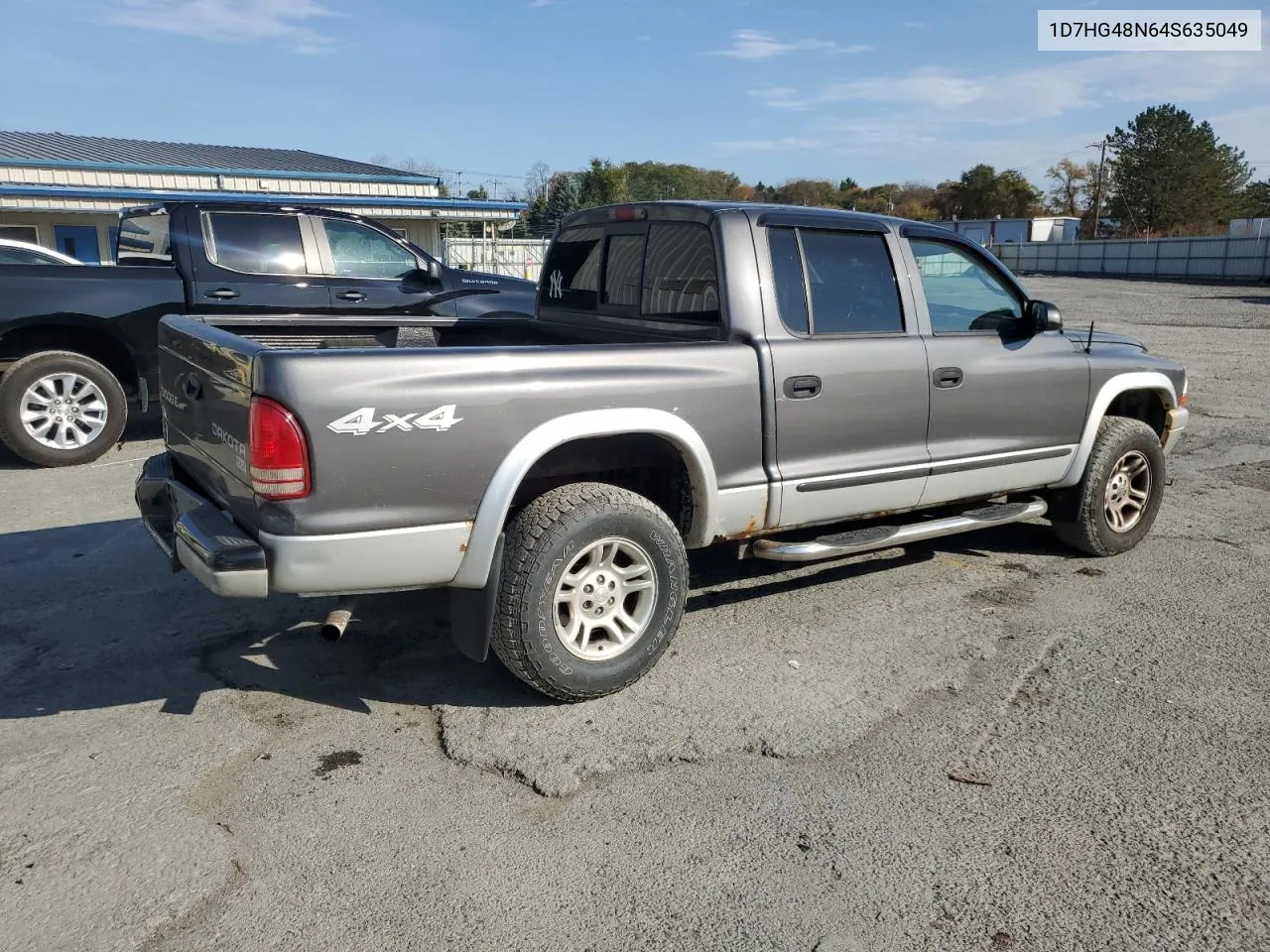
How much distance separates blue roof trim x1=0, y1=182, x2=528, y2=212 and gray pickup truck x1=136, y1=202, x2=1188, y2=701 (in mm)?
15082

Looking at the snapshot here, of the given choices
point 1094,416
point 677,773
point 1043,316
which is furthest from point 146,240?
point 1094,416

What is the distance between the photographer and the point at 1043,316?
5145mm

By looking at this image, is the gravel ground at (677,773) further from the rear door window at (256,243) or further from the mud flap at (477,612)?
the rear door window at (256,243)

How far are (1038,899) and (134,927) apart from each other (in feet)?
Answer: 7.83

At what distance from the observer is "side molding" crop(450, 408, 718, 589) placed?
3.58m

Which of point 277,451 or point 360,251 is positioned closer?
point 277,451

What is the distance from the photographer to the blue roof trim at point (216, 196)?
19.7 metres

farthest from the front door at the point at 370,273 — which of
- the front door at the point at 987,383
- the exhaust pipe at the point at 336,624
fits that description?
the exhaust pipe at the point at 336,624

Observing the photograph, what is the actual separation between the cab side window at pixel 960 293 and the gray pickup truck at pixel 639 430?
0.02m

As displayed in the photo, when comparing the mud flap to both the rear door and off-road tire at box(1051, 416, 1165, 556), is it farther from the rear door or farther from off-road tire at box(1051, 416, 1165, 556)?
the rear door

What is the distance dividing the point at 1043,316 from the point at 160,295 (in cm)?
641

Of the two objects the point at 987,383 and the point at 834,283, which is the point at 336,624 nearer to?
the point at 834,283

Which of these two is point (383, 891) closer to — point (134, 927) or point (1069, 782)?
point (134, 927)

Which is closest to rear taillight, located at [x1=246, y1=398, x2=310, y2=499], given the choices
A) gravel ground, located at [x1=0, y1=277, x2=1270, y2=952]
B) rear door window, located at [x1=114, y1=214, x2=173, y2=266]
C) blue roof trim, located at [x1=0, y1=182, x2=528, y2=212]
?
gravel ground, located at [x1=0, y1=277, x2=1270, y2=952]
